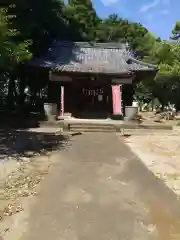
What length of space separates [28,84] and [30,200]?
68.9 feet

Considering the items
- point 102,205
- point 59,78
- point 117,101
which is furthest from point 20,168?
point 59,78

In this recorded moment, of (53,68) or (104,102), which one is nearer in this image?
(53,68)

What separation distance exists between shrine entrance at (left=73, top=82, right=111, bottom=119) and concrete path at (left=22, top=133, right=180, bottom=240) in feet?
46.8

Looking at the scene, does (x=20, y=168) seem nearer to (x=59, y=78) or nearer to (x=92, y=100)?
(x=59, y=78)

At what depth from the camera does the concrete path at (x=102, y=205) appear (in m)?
4.93

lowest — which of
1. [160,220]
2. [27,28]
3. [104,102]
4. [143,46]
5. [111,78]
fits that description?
[160,220]

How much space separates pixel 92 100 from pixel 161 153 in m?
13.5

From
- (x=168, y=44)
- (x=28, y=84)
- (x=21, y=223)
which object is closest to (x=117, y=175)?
(x=21, y=223)

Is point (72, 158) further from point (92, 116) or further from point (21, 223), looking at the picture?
point (92, 116)

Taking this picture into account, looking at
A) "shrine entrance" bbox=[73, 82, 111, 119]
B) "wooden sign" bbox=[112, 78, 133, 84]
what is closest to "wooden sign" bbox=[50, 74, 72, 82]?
"shrine entrance" bbox=[73, 82, 111, 119]

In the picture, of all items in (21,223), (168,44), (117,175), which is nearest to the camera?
(21,223)

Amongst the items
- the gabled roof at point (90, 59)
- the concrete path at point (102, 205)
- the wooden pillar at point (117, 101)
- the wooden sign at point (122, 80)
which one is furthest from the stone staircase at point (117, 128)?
the concrete path at point (102, 205)

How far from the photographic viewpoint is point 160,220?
18.2 ft

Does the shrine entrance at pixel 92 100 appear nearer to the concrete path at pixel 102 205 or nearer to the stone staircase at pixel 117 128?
the stone staircase at pixel 117 128
